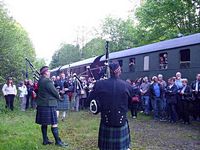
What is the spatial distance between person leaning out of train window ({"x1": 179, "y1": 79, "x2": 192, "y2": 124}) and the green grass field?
1.27 feet

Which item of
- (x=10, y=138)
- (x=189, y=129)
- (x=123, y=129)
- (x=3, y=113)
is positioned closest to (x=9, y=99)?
(x=3, y=113)

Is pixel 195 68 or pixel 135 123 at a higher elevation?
pixel 195 68

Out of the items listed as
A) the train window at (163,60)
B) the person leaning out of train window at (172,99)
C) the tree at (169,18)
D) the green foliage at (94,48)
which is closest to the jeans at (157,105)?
the person leaning out of train window at (172,99)

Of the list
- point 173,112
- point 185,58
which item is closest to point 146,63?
point 185,58

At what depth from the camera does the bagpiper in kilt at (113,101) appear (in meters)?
4.48

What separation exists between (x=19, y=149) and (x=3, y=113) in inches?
287

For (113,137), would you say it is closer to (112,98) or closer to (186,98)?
(112,98)

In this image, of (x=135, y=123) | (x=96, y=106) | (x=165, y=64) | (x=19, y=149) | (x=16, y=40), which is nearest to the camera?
(x=96, y=106)

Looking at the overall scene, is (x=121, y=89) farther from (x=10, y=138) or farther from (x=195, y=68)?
(x=195, y=68)

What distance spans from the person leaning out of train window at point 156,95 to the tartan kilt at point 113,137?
24.2ft

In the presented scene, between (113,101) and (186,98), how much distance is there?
7.10 meters

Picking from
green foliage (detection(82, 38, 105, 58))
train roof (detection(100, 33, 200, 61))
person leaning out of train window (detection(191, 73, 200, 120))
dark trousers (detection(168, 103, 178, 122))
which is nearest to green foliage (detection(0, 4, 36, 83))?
train roof (detection(100, 33, 200, 61))

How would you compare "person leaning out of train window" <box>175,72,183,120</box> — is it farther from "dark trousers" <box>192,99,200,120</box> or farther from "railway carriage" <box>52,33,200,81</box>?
"railway carriage" <box>52,33,200,81</box>

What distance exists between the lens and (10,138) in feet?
25.9
